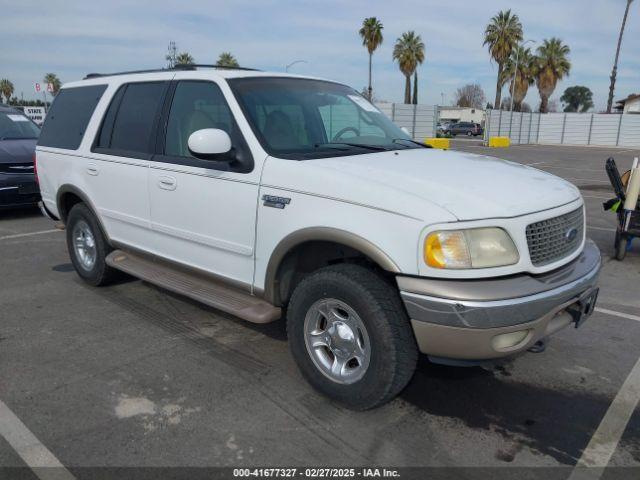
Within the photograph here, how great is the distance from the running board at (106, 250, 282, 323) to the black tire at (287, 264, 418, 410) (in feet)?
1.50

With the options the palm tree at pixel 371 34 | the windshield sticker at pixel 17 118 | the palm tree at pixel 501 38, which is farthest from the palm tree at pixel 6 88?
the windshield sticker at pixel 17 118

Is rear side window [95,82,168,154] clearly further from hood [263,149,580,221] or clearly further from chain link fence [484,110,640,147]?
chain link fence [484,110,640,147]

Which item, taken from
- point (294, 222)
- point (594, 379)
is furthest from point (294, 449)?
point (594, 379)

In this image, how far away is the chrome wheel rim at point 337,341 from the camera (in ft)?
10.1

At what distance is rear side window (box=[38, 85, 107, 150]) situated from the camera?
514 centimetres

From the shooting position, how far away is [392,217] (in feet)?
9.23

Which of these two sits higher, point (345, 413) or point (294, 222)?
point (294, 222)

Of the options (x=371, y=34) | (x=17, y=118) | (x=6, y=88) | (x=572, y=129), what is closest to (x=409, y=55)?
(x=371, y=34)

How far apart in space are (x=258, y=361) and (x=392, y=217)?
1.63 meters

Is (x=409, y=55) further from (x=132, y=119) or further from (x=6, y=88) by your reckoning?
(x=6, y=88)

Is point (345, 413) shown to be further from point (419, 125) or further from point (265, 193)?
point (419, 125)

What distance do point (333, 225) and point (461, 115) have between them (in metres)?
87.4

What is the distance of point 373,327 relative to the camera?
2.90 m

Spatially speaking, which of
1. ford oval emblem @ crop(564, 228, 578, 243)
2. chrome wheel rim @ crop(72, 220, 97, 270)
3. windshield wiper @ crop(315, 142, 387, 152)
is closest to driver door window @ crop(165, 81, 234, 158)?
windshield wiper @ crop(315, 142, 387, 152)
